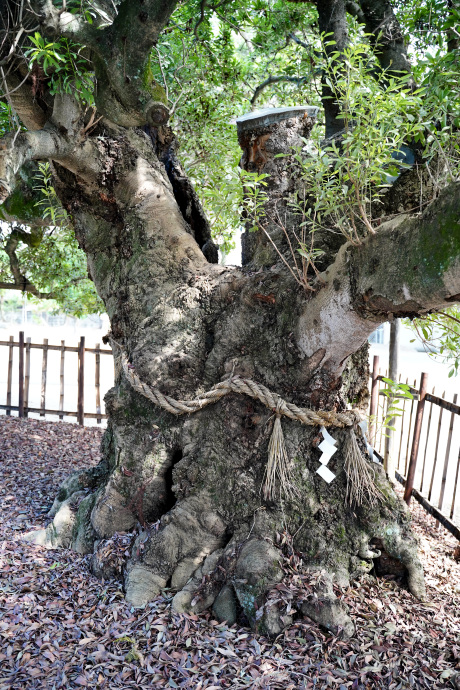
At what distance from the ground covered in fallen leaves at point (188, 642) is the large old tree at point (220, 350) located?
0.39 feet

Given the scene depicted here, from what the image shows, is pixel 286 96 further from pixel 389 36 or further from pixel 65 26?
pixel 65 26

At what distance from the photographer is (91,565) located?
3.34 metres

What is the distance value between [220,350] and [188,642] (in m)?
1.69

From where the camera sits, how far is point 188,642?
2656 millimetres

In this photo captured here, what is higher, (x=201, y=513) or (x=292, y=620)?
(x=201, y=513)

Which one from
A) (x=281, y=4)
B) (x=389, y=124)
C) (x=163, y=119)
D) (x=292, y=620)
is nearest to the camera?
(x=389, y=124)

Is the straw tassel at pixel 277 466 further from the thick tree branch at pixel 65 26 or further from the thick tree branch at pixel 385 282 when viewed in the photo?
the thick tree branch at pixel 65 26

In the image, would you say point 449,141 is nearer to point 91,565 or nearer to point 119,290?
point 119,290

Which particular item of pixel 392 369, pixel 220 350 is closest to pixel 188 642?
pixel 220 350

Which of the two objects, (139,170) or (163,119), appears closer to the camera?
(163,119)

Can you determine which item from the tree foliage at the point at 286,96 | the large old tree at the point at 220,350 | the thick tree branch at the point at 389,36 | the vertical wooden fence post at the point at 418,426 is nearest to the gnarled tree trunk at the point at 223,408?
the large old tree at the point at 220,350

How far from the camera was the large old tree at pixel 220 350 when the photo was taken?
9.43 ft

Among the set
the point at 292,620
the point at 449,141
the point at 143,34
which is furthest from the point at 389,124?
the point at 292,620

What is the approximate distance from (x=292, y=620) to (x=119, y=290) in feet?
8.17
